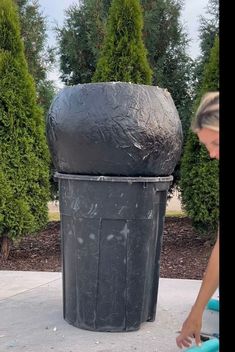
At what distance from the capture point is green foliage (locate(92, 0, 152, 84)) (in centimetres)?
611

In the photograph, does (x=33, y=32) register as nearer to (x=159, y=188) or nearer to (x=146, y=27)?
(x=146, y=27)

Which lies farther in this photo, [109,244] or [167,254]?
[167,254]

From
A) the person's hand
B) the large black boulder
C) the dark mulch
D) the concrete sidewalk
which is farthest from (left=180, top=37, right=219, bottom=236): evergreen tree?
the person's hand

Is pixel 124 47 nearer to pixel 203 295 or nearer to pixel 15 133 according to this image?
pixel 15 133

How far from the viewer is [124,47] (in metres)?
6.31

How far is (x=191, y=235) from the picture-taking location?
301 inches

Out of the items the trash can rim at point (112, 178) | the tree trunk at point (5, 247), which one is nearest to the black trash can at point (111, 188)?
the trash can rim at point (112, 178)

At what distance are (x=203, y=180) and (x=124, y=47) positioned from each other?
1.88 metres

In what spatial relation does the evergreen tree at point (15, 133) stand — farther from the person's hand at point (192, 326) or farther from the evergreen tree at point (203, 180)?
the person's hand at point (192, 326)

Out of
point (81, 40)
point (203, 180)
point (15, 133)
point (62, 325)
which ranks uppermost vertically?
point (81, 40)

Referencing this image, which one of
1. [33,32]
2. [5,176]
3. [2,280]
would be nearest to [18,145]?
[5,176]

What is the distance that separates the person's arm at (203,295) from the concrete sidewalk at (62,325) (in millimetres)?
1383

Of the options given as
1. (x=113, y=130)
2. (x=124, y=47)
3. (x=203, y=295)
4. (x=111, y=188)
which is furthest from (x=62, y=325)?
(x=124, y=47)

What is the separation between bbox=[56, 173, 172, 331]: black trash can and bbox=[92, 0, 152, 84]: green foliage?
10.8ft
